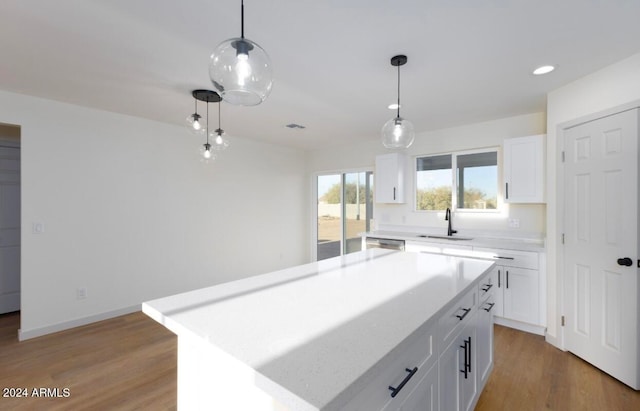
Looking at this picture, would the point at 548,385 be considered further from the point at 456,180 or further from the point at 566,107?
the point at 456,180

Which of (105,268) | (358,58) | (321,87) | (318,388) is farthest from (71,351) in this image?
(358,58)

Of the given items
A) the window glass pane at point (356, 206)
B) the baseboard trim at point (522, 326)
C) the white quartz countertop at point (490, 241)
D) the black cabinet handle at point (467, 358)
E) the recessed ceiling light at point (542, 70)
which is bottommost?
the baseboard trim at point (522, 326)

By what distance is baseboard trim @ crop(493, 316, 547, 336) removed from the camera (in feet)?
A: 10.2

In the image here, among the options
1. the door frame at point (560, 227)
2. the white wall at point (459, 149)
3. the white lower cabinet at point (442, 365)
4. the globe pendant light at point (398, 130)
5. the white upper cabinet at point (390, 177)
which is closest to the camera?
the white lower cabinet at point (442, 365)

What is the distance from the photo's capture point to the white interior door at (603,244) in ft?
7.31

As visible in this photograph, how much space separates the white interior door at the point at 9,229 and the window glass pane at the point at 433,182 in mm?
5655

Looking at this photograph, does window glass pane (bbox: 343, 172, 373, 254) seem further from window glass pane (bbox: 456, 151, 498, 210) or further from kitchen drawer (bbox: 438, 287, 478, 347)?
kitchen drawer (bbox: 438, 287, 478, 347)

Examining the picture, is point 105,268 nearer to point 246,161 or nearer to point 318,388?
point 246,161

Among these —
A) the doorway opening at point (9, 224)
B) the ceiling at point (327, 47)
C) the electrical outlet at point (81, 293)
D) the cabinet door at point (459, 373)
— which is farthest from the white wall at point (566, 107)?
the doorway opening at point (9, 224)

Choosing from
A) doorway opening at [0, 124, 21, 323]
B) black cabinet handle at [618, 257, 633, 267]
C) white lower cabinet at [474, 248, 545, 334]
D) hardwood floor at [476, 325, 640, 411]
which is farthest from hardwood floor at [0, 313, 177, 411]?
black cabinet handle at [618, 257, 633, 267]

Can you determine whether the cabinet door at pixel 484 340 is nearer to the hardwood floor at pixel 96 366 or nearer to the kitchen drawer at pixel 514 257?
the kitchen drawer at pixel 514 257

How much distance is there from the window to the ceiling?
2.97 ft

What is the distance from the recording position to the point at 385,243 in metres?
4.26

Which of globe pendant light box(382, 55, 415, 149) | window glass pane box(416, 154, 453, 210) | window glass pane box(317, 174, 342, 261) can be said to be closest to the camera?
globe pendant light box(382, 55, 415, 149)
